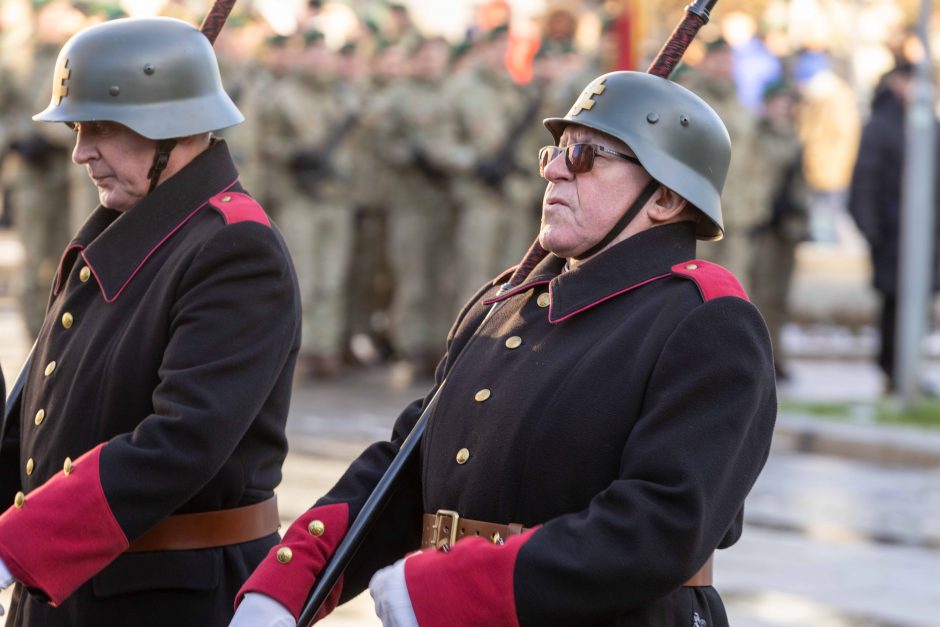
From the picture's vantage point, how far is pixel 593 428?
125 inches

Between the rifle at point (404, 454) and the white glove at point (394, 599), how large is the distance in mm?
251

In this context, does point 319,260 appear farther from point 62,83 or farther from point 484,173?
point 62,83

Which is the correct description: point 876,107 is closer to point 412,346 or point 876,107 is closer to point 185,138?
point 412,346

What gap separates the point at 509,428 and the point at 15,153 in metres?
11.8

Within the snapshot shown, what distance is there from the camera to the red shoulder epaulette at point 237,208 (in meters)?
3.87

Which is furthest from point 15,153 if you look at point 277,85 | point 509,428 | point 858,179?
point 509,428

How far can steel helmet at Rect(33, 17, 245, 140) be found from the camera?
388 centimetres

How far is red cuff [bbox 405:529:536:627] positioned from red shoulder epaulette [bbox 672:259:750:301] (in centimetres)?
52

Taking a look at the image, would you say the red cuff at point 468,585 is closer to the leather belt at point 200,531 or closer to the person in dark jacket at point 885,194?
the leather belt at point 200,531

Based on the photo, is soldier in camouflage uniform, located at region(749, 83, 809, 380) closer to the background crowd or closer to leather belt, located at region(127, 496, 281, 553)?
the background crowd

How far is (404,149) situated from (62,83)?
10769mm

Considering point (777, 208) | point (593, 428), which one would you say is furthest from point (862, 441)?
point (593, 428)

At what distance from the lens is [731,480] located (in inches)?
122

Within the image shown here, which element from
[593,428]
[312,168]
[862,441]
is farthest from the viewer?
[312,168]
